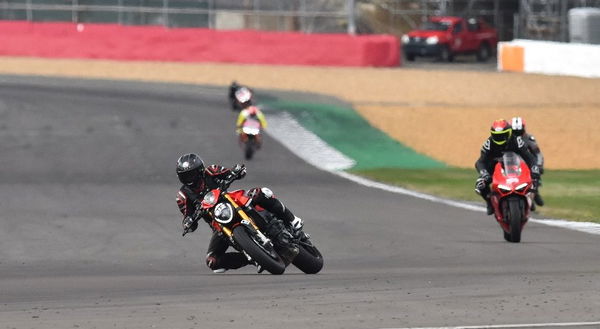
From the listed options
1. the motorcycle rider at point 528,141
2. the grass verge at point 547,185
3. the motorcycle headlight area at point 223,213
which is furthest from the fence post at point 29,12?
the motorcycle headlight area at point 223,213

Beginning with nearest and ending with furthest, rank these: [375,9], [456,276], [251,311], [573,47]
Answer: [251,311] < [456,276] < [573,47] < [375,9]

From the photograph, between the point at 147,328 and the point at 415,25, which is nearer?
the point at 147,328

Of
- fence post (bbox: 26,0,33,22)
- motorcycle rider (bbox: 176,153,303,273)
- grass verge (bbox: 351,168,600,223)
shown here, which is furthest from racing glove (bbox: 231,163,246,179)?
fence post (bbox: 26,0,33,22)

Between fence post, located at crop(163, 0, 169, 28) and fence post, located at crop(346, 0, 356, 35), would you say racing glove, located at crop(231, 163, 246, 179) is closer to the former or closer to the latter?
fence post, located at crop(346, 0, 356, 35)

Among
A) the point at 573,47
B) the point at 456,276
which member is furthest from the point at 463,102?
the point at 456,276

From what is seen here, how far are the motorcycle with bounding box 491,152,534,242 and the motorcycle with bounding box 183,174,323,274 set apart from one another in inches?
140

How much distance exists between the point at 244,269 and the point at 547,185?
1051 cm

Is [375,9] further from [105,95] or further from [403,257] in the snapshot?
[403,257]

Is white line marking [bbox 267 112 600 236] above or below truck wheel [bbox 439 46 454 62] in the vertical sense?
below

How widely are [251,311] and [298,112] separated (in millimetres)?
23085

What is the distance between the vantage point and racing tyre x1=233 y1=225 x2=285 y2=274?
1176cm

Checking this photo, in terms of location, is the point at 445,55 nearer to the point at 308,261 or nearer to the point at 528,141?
the point at 528,141

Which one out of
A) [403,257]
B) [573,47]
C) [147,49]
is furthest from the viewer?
[147,49]

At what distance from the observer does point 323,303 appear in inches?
405
